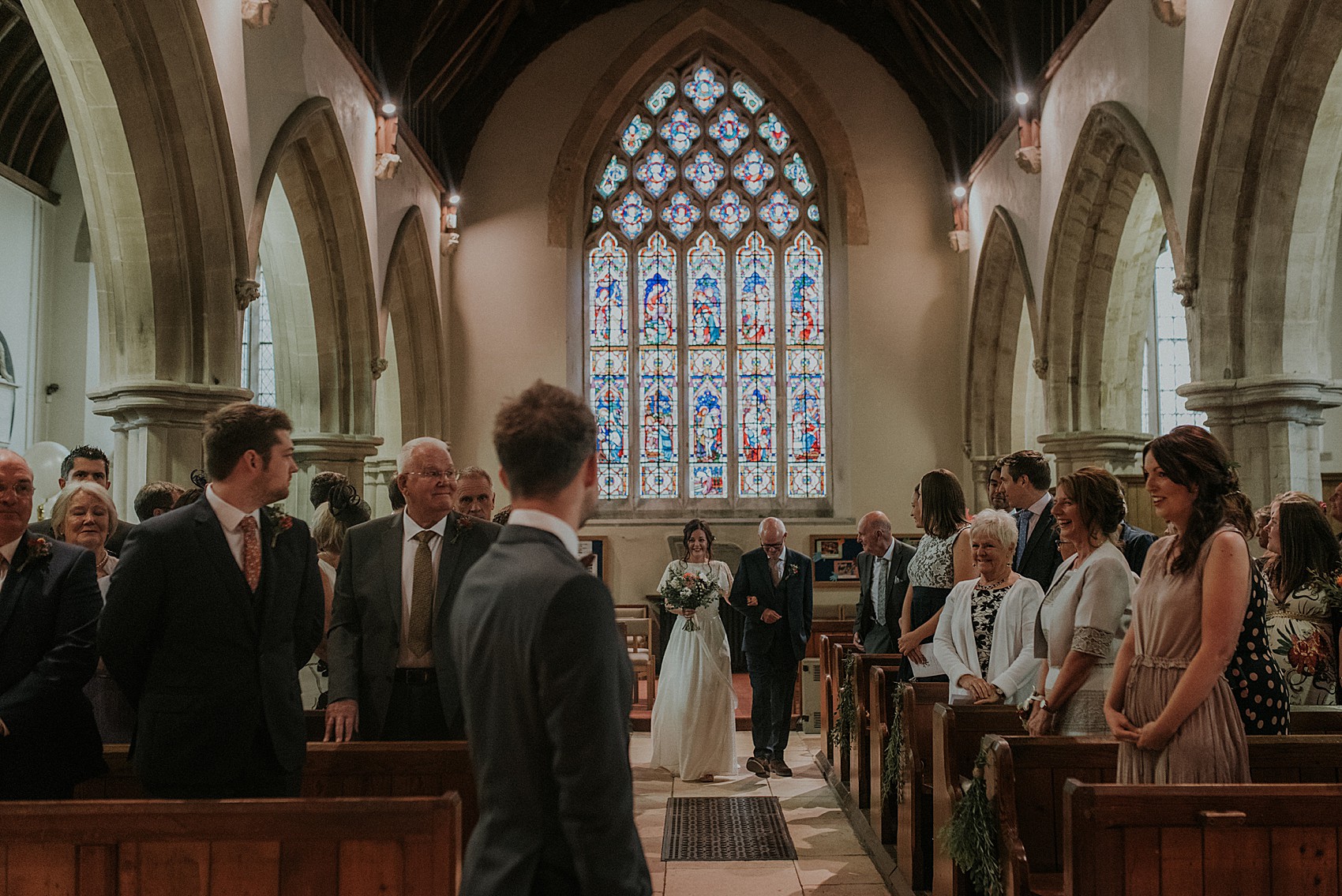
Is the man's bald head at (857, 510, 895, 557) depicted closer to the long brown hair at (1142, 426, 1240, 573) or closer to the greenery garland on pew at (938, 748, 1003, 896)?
the greenery garland on pew at (938, 748, 1003, 896)

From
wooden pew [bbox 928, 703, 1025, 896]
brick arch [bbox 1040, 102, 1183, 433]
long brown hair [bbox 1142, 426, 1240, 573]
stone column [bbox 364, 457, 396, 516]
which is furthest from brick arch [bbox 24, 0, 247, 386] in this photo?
brick arch [bbox 1040, 102, 1183, 433]

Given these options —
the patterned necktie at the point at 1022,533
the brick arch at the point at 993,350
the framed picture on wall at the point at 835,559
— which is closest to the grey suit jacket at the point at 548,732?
the patterned necktie at the point at 1022,533

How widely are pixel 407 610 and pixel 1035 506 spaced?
7.96 feet

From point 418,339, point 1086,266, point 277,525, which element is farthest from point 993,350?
point 277,525

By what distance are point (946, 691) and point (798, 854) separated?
3.10 ft

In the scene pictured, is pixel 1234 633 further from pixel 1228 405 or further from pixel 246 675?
pixel 1228 405

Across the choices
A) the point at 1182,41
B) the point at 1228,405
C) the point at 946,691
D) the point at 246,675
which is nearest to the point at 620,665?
the point at 246,675

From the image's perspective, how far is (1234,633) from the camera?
2451 mm

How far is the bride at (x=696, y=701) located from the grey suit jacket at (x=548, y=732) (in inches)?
186

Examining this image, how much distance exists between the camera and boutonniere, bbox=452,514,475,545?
10.1 feet

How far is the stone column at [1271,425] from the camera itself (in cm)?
632

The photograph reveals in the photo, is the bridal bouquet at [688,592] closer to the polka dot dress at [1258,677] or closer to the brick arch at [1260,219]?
the brick arch at [1260,219]

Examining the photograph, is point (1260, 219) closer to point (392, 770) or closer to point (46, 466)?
point (392, 770)

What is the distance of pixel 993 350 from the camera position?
11.5 m
